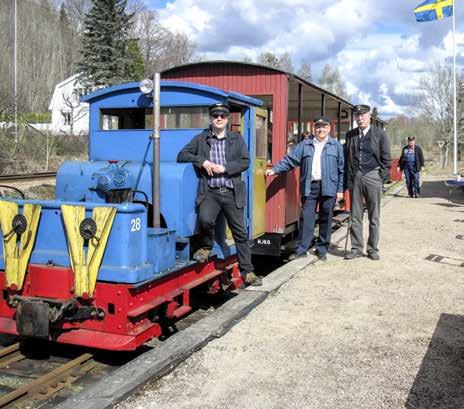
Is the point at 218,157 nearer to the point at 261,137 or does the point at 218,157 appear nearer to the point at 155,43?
the point at 261,137

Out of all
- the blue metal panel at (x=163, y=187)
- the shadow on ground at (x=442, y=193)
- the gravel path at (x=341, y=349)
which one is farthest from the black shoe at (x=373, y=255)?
the shadow on ground at (x=442, y=193)

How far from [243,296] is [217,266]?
582 millimetres

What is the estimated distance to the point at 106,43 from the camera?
37406 millimetres

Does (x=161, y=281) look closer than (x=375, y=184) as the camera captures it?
Yes

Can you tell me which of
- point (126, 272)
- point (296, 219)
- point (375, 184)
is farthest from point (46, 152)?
point (126, 272)

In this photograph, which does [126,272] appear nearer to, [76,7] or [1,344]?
[1,344]

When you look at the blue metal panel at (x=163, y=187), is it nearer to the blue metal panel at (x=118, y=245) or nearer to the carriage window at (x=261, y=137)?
the blue metal panel at (x=118, y=245)

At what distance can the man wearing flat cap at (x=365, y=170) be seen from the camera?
7.61m

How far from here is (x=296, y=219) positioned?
930 centimetres

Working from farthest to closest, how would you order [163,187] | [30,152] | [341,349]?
[30,152]
[163,187]
[341,349]

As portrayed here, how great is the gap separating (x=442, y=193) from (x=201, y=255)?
587 inches

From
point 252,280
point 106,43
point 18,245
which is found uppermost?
point 106,43

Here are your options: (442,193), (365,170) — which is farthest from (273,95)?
(442,193)

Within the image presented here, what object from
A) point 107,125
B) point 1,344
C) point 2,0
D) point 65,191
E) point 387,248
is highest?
point 2,0
